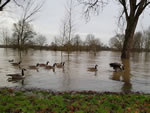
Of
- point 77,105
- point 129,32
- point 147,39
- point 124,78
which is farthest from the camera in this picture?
point 147,39

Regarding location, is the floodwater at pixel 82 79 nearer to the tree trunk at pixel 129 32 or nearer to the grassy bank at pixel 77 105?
the grassy bank at pixel 77 105

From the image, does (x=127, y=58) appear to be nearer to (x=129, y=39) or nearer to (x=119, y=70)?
(x=129, y=39)

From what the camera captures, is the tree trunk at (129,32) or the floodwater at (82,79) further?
the tree trunk at (129,32)

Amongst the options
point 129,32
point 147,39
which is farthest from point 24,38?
point 147,39

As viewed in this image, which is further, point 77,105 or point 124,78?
point 124,78

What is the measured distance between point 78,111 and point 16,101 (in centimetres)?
213

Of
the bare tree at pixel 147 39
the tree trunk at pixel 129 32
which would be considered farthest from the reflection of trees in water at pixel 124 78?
the bare tree at pixel 147 39

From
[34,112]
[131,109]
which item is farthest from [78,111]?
[131,109]

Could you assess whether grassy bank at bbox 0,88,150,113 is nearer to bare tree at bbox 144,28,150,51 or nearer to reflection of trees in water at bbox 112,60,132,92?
reflection of trees in water at bbox 112,60,132,92

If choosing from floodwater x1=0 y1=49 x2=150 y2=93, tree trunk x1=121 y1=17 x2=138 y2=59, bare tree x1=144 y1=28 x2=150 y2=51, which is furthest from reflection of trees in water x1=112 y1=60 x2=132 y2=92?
bare tree x1=144 y1=28 x2=150 y2=51

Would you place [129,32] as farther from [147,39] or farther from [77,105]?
[147,39]

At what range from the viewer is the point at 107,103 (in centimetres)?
459

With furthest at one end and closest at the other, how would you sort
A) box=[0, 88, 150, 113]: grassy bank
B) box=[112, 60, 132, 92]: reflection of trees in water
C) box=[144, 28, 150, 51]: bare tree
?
box=[144, 28, 150, 51]: bare tree < box=[112, 60, 132, 92]: reflection of trees in water < box=[0, 88, 150, 113]: grassy bank

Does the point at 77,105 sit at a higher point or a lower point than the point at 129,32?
lower
